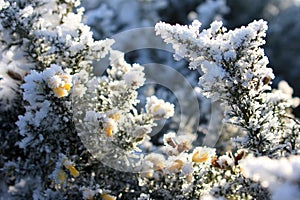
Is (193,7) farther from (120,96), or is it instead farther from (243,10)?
(120,96)

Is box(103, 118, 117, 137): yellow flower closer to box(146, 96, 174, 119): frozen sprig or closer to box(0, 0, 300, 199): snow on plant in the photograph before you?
box(0, 0, 300, 199): snow on plant

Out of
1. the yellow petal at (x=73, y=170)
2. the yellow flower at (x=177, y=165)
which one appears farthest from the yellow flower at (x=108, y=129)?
the yellow flower at (x=177, y=165)

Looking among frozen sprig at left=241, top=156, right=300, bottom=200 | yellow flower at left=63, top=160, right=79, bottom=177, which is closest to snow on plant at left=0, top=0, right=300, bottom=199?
yellow flower at left=63, top=160, right=79, bottom=177

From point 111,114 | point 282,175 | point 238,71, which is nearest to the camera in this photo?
point 282,175

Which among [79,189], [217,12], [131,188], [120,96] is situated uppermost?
[217,12]

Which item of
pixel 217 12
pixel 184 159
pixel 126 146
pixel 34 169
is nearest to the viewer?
pixel 184 159

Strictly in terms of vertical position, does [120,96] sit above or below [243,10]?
below

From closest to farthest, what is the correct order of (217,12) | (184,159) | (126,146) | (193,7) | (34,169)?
1. (184,159)
2. (126,146)
3. (34,169)
4. (217,12)
5. (193,7)

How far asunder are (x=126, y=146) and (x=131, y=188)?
28 cm

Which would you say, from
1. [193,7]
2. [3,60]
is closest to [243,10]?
[193,7]

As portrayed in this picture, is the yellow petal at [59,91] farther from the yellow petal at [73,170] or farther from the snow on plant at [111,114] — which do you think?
the yellow petal at [73,170]

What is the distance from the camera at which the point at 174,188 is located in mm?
2457

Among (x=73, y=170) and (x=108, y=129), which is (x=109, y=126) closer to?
(x=108, y=129)

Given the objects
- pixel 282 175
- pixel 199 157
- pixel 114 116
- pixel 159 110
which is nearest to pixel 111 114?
pixel 114 116
